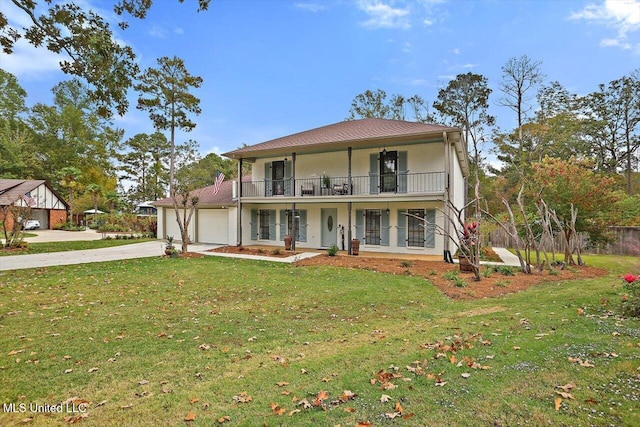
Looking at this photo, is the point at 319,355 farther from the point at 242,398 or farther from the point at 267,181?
the point at 267,181

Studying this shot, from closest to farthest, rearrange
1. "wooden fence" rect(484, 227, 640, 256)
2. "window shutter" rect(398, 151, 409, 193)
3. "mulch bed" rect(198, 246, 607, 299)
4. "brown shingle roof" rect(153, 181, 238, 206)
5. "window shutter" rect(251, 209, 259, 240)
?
"mulch bed" rect(198, 246, 607, 299)
"window shutter" rect(398, 151, 409, 193)
"wooden fence" rect(484, 227, 640, 256)
"window shutter" rect(251, 209, 259, 240)
"brown shingle roof" rect(153, 181, 238, 206)

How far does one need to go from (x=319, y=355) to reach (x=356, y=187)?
12.4 meters

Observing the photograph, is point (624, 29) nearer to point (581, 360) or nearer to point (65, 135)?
point (581, 360)

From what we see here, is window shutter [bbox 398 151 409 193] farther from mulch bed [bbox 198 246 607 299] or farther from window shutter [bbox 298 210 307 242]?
window shutter [bbox 298 210 307 242]

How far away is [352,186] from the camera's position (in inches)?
625

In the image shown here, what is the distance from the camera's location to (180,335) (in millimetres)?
4918

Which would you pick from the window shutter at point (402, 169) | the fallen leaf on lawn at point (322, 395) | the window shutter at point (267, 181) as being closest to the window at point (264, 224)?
the window shutter at point (267, 181)

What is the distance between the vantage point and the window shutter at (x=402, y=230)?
15.2 metres

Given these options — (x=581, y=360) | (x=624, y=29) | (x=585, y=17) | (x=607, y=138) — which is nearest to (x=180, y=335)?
(x=581, y=360)

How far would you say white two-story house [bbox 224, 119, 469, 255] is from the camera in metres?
14.4

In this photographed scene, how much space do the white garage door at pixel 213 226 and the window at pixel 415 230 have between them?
34.7 feet

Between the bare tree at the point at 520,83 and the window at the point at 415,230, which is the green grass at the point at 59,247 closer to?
the window at the point at 415,230

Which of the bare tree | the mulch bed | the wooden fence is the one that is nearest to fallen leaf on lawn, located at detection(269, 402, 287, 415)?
the mulch bed

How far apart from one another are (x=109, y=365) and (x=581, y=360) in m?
5.32
